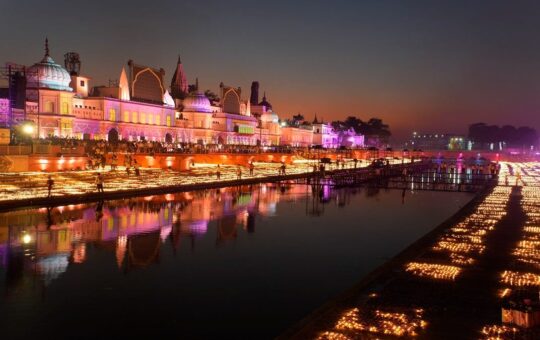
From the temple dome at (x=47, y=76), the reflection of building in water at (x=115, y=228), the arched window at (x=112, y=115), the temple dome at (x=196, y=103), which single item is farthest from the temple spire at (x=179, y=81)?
the reflection of building in water at (x=115, y=228)

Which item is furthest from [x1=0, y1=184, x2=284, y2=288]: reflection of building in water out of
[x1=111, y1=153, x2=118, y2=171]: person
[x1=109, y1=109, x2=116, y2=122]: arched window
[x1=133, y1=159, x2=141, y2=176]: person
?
[x1=109, y1=109, x2=116, y2=122]: arched window

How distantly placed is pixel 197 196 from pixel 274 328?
21.3 metres

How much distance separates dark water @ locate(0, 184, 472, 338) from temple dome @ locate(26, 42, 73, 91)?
2868 cm

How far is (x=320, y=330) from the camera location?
30.4 feet

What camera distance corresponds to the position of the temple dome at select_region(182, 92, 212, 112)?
76.4 meters

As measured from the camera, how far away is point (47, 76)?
5084 cm

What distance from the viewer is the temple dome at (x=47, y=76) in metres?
50.6

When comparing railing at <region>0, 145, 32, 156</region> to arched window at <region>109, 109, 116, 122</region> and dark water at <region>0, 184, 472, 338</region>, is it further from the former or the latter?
arched window at <region>109, 109, 116, 122</region>

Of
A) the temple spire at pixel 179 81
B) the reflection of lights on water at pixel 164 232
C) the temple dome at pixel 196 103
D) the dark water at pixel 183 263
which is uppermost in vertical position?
the temple spire at pixel 179 81

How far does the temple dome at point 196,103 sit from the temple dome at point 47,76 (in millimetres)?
25608

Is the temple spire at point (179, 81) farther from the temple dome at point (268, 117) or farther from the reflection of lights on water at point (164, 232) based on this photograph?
the reflection of lights on water at point (164, 232)

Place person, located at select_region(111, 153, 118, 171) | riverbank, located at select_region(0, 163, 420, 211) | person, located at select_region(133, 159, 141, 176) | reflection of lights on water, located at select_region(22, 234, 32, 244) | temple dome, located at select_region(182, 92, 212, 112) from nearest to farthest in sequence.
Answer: reflection of lights on water, located at select_region(22, 234, 32, 244) → riverbank, located at select_region(0, 163, 420, 211) → person, located at select_region(133, 159, 141, 176) → person, located at select_region(111, 153, 118, 171) → temple dome, located at select_region(182, 92, 212, 112)

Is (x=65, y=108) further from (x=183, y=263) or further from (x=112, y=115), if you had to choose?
(x=183, y=263)

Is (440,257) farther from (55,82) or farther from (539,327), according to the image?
(55,82)
